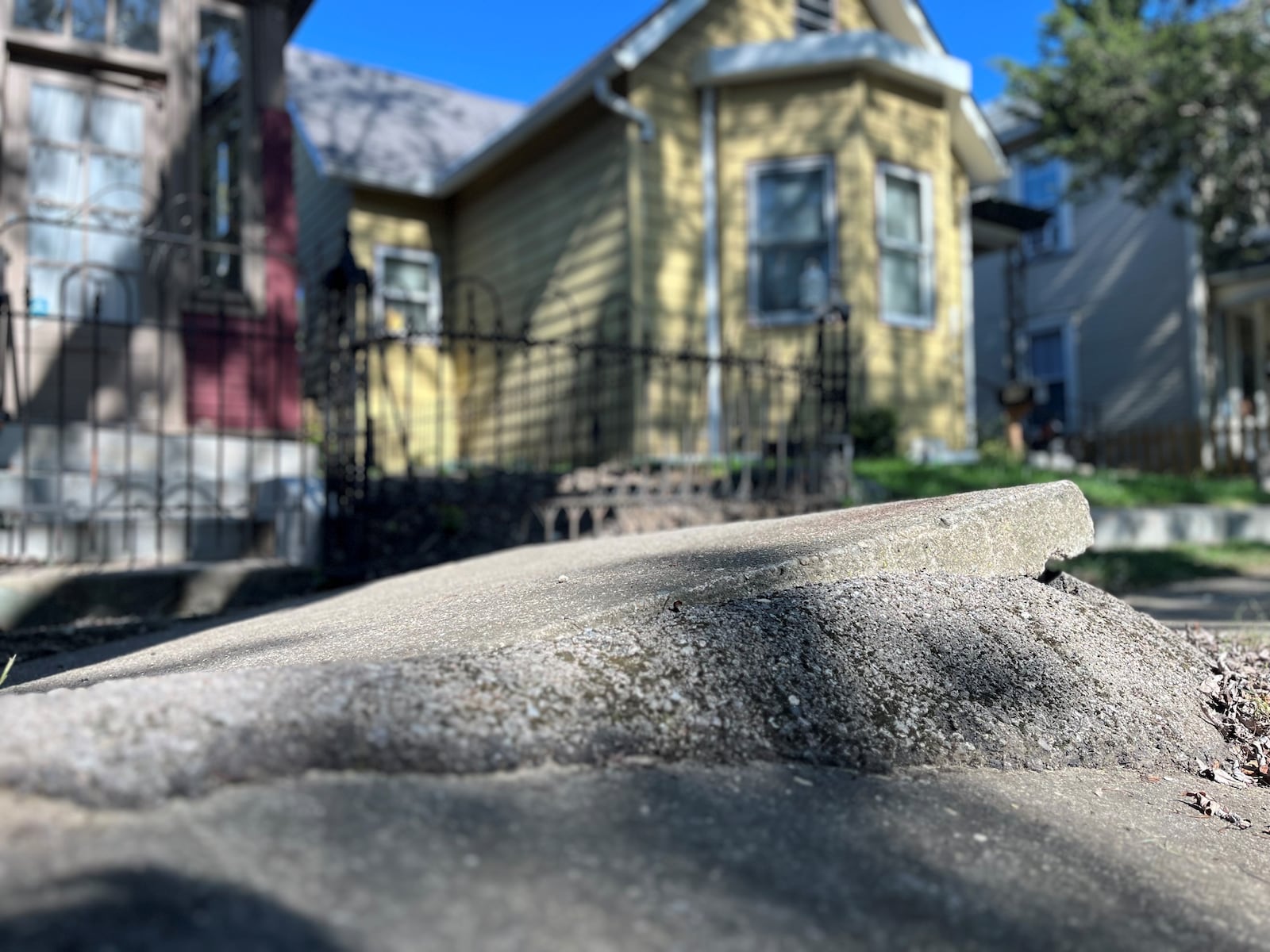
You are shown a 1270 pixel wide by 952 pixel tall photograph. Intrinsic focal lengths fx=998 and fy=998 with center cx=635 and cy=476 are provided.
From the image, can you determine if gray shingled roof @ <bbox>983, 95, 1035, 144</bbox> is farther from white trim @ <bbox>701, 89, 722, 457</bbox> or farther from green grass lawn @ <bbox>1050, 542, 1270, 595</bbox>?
green grass lawn @ <bbox>1050, 542, 1270, 595</bbox>

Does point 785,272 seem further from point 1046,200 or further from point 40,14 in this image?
point 1046,200

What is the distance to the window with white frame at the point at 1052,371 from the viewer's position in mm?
17891

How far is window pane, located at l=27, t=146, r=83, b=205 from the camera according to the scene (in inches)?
264

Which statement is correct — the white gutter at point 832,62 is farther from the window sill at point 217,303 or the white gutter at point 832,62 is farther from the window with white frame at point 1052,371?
the window with white frame at point 1052,371

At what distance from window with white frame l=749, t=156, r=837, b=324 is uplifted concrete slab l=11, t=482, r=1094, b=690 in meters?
7.10

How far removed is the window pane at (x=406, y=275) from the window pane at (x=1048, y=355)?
38.2ft

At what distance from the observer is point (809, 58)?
9750 mm

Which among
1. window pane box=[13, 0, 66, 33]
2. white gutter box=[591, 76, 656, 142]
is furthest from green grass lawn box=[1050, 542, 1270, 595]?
window pane box=[13, 0, 66, 33]

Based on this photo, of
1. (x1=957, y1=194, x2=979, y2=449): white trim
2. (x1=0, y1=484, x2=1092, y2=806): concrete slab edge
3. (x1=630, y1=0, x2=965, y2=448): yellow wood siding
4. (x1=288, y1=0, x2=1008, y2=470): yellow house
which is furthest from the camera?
(x1=957, y1=194, x2=979, y2=449): white trim

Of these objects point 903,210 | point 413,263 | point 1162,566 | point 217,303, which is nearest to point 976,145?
point 903,210

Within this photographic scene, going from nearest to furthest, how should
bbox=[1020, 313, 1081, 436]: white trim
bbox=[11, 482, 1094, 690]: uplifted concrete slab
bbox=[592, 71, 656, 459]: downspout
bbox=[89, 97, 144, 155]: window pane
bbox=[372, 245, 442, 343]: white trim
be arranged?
bbox=[11, 482, 1094, 690]: uplifted concrete slab, bbox=[89, 97, 144, 155]: window pane, bbox=[592, 71, 656, 459]: downspout, bbox=[372, 245, 442, 343]: white trim, bbox=[1020, 313, 1081, 436]: white trim

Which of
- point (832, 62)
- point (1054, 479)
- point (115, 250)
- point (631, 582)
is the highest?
point (832, 62)

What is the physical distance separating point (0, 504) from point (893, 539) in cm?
477

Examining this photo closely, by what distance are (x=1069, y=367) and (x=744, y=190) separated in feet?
33.2
